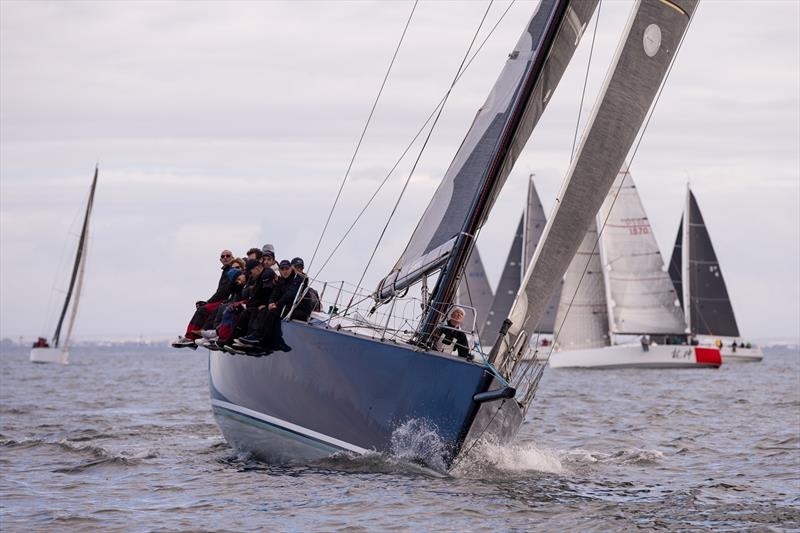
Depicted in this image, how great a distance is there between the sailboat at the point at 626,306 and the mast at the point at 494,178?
122 ft

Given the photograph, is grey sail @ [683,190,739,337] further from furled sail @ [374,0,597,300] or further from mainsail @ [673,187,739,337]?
furled sail @ [374,0,597,300]

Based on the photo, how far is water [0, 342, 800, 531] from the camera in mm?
9648

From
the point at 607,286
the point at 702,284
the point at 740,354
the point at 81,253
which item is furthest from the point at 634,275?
the point at 81,253

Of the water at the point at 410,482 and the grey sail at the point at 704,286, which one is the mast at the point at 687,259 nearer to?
the grey sail at the point at 704,286

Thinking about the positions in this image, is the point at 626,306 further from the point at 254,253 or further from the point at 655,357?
the point at 254,253

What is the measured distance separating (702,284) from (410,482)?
47.8m

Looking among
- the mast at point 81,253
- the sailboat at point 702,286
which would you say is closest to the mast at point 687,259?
the sailboat at point 702,286

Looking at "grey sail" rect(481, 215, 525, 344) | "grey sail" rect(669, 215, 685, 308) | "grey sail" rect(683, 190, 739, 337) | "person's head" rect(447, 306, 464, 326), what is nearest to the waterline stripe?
"person's head" rect(447, 306, 464, 326)

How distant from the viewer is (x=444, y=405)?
36.1 ft

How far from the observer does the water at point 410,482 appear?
965cm

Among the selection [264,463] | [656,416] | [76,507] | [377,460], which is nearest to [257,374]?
[264,463]

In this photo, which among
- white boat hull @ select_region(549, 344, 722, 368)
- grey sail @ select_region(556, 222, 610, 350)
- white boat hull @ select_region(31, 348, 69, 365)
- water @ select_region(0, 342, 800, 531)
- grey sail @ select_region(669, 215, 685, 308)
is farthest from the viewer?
white boat hull @ select_region(31, 348, 69, 365)

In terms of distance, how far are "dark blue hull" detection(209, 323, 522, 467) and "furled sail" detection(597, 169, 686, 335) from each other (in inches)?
1483

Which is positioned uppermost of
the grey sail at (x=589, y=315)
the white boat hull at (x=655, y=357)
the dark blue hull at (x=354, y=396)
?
the grey sail at (x=589, y=315)
